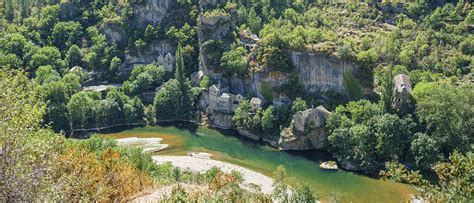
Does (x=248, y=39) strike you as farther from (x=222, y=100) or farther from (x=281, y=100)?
(x=281, y=100)

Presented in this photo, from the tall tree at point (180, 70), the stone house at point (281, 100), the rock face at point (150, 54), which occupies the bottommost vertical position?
the stone house at point (281, 100)

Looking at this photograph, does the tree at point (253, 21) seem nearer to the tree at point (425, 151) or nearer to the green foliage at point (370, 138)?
the green foliage at point (370, 138)

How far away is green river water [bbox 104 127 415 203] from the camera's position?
50.9m

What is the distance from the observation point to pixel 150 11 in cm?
9356

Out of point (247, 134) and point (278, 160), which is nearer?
point (278, 160)

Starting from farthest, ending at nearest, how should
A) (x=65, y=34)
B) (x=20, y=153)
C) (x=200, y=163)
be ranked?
(x=65, y=34) < (x=200, y=163) < (x=20, y=153)

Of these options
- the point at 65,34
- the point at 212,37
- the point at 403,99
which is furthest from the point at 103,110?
the point at 403,99

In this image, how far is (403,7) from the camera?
286 ft

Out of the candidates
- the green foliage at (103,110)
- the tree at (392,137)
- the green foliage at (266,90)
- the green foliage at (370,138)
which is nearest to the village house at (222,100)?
the green foliage at (266,90)

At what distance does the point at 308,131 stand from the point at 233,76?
1816cm

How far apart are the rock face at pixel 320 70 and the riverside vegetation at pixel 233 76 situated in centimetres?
89

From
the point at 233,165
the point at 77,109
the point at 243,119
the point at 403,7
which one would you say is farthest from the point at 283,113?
the point at 403,7

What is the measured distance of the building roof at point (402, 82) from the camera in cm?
6028

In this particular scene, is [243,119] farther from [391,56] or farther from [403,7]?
[403,7]
